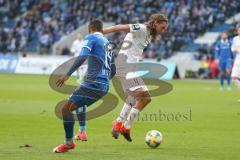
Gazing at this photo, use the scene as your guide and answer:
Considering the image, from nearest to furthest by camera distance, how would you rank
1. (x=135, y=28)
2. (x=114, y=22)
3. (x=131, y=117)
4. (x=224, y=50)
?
1. (x=135, y=28)
2. (x=131, y=117)
3. (x=224, y=50)
4. (x=114, y=22)

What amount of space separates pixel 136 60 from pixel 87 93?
7.65 ft

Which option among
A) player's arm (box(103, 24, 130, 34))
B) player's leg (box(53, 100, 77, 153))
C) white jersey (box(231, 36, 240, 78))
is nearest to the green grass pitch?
player's leg (box(53, 100, 77, 153))

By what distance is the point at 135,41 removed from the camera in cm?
1350

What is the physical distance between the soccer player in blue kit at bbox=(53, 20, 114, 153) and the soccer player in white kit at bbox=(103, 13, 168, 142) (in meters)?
1.13

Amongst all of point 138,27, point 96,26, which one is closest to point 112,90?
point 138,27

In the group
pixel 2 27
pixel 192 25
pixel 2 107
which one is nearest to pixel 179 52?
pixel 192 25

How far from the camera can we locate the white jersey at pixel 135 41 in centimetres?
1327

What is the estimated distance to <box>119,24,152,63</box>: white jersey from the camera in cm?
1327

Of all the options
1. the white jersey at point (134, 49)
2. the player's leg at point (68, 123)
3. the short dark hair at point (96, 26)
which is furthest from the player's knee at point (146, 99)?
the player's leg at point (68, 123)

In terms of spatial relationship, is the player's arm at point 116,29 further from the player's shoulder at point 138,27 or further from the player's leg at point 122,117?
the player's leg at point 122,117

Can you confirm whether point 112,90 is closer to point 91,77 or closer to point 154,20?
point 154,20

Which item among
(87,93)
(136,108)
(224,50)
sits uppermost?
(87,93)

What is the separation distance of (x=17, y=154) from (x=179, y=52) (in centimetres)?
3750

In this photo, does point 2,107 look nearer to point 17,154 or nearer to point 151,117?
point 151,117
